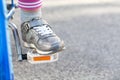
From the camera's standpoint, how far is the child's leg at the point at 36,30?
3.78 ft

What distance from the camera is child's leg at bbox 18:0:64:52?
1.15 metres

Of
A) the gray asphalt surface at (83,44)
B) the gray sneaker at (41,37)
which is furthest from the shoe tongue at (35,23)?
the gray asphalt surface at (83,44)

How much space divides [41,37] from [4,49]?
0.26 metres

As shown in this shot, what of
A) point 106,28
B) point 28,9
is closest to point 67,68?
point 28,9

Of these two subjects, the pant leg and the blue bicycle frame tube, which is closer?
the blue bicycle frame tube

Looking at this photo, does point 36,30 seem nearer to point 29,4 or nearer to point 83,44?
point 29,4

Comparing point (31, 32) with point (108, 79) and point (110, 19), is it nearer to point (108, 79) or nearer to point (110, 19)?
point (108, 79)

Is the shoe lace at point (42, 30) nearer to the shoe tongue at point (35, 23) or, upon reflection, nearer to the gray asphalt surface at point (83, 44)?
the shoe tongue at point (35, 23)

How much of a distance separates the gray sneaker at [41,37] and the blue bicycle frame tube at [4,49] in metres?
0.22

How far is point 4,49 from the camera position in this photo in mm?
919

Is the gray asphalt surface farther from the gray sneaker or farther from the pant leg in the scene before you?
the pant leg

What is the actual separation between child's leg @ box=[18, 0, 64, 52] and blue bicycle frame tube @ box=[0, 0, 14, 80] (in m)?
0.23

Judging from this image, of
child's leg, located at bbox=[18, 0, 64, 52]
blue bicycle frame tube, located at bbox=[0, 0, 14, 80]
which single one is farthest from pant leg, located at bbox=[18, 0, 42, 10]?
blue bicycle frame tube, located at bbox=[0, 0, 14, 80]

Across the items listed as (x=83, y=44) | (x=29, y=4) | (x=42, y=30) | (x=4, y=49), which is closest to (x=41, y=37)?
(x=42, y=30)
